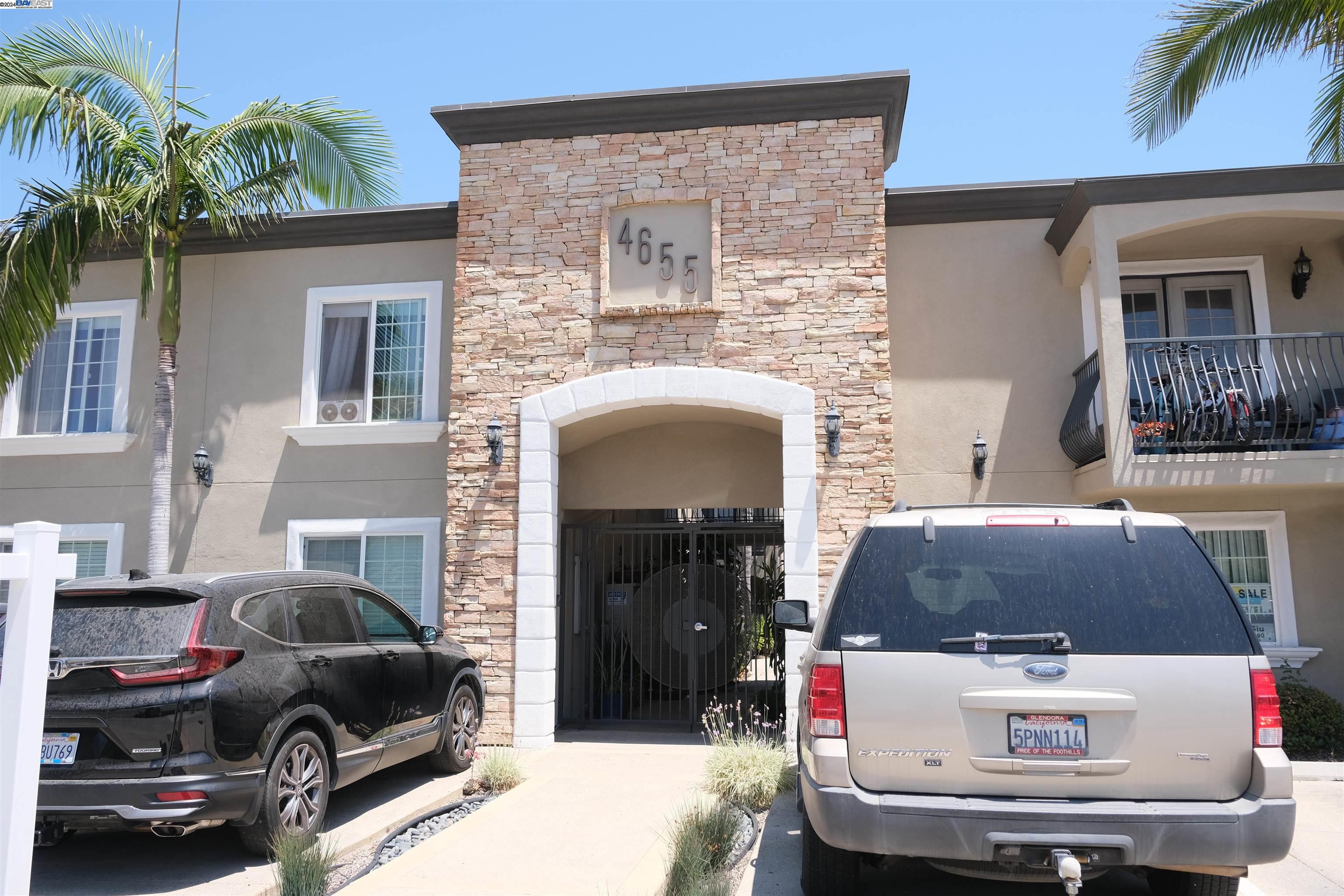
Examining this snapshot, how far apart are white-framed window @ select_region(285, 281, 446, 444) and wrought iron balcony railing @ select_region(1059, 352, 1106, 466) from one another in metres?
7.17

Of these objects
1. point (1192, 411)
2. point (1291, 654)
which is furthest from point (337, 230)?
point (1291, 654)

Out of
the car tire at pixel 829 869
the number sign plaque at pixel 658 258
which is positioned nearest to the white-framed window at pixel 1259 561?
the number sign plaque at pixel 658 258

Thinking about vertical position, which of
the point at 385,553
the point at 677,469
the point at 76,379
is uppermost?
the point at 76,379

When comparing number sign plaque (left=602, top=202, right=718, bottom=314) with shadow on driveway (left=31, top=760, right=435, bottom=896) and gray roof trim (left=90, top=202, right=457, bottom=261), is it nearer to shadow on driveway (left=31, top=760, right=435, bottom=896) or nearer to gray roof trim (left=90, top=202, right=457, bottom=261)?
gray roof trim (left=90, top=202, right=457, bottom=261)

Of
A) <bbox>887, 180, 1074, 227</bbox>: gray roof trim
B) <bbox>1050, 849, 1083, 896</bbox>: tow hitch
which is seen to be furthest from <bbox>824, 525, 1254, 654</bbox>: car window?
<bbox>887, 180, 1074, 227</bbox>: gray roof trim

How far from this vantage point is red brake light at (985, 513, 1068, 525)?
4391mm

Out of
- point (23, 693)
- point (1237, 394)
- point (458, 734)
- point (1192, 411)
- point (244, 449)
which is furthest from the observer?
point (244, 449)

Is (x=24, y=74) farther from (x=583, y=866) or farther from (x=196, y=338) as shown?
(x=583, y=866)

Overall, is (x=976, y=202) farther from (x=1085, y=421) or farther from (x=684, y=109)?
(x=684, y=109)

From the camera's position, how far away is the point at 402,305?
11938 millimetres

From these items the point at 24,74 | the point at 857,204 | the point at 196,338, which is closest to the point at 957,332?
the point at 857,204

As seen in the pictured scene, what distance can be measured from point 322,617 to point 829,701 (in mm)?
4135

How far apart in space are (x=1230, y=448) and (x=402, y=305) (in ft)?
31.1

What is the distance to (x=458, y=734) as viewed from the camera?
8.42 m
